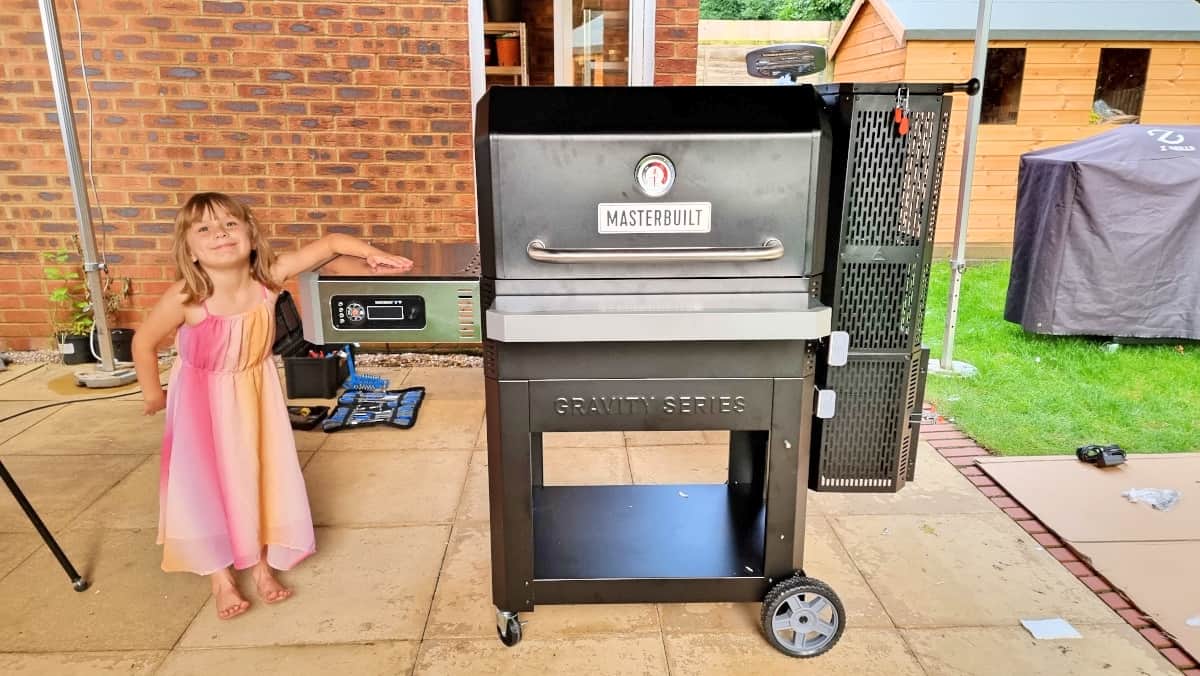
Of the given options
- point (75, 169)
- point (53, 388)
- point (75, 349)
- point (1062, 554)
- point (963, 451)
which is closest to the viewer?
point (1062, 554)

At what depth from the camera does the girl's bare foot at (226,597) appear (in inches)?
83.4

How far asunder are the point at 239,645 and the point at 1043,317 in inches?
194

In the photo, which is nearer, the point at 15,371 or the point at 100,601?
the point at 100,601

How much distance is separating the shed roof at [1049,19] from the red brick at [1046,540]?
22.3 feet

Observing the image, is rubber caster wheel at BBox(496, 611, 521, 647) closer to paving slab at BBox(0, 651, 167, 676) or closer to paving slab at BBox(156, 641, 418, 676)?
paving slab at BBox(156, 641, 418, 676)

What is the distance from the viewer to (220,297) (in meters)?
2.00

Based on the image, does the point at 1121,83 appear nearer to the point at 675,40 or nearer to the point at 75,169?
the point at 675,40

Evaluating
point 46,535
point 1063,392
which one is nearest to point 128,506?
point 46,535

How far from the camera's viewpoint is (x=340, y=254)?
196 centimetres

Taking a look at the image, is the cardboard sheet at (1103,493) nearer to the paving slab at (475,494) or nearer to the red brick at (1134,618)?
the red brick at (1134,618)

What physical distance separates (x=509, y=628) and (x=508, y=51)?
3945mm

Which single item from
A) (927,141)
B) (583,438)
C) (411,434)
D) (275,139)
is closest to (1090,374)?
(583,438)

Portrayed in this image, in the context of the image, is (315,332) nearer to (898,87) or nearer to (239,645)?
(239,645)

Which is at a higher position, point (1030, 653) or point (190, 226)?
point (190, 226)
